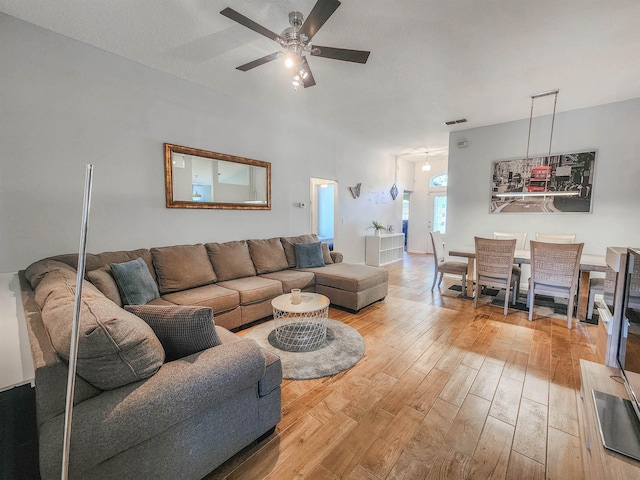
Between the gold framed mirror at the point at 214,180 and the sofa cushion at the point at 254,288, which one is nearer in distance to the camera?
the sofa cushion at the point at 254,288

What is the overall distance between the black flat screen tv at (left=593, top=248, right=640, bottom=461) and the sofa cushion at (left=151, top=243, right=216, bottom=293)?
128 inches

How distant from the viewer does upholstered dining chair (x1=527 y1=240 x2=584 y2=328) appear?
10.2ft

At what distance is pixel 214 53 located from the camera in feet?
9.27

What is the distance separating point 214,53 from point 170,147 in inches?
45.8

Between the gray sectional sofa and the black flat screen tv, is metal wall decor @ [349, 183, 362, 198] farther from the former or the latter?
the black flat screen tv

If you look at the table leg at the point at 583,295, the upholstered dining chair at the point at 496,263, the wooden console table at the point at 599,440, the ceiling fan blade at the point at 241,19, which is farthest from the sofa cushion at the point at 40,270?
the table leg at the point at 583,295

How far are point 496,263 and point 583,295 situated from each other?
1047 millimetres

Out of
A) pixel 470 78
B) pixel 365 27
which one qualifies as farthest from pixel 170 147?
pixel 470 78

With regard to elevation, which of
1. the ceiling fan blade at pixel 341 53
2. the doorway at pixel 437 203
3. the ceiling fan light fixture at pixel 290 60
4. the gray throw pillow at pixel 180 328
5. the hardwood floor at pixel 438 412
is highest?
the ceiling fan blade at pixel 341 53

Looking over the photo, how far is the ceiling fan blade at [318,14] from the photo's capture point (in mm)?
1679

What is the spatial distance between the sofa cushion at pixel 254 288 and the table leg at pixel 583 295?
3693mm

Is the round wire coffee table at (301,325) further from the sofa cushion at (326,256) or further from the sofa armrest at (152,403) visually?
the sofa cushion at (326,256)

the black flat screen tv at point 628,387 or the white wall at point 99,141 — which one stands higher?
the white wall at point 99,141

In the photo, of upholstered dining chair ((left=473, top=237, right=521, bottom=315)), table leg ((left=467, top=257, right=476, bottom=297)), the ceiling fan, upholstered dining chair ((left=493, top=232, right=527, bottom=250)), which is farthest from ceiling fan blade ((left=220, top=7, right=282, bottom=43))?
upholstered dining chair ((left=493, top=232, right=527, bottom=250))
